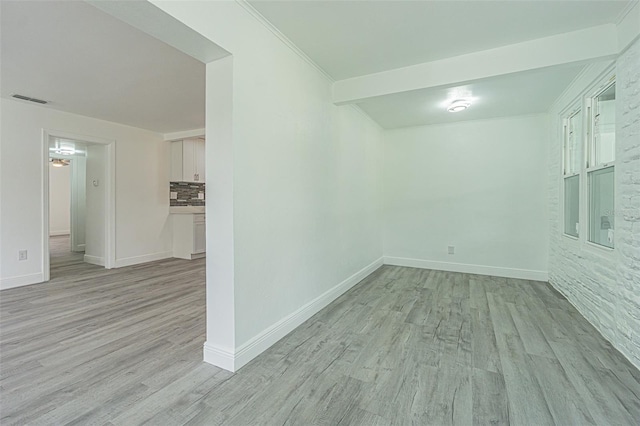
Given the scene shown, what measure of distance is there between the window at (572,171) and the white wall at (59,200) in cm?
1226

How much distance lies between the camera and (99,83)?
325 cm

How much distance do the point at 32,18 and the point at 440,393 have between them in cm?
375

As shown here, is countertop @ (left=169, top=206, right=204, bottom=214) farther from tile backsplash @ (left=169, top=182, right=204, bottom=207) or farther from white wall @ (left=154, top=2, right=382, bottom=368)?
white wall @ (left=154, top=2, right=382, bottom=368)

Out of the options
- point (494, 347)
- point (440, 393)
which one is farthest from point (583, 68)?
point (440, 393)

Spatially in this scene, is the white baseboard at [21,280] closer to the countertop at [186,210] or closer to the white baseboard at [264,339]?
the countertop at [186,210]

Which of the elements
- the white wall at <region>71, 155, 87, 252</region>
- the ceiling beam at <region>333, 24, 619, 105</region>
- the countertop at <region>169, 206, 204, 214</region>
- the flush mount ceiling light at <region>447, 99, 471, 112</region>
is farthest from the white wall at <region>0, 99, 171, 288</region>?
the flush mount ceiling light at <region>447, 99, 471, 112</region>

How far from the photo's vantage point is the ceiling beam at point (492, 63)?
2.28m

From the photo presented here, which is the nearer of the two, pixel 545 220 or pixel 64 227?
pixel 545 220

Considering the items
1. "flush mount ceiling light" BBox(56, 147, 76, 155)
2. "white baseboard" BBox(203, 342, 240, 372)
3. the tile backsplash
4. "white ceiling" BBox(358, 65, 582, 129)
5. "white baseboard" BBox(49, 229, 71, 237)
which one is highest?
"white ceiling" BBox(358, 65, 582, 129)

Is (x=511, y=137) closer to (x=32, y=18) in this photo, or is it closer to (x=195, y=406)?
(x=195, y=406)

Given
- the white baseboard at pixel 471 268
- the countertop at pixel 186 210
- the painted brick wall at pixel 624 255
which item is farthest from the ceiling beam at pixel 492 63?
the countertop at pixel 186 210

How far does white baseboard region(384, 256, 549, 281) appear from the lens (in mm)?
4305

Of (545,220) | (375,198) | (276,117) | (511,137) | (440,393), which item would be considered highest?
(511,137)

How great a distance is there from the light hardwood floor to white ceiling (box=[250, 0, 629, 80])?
251cm
